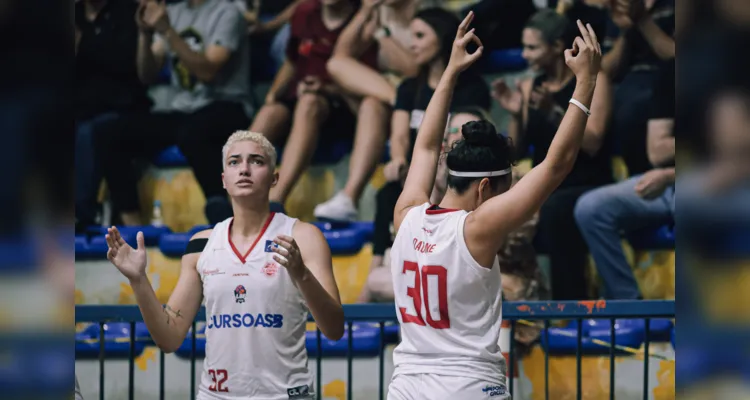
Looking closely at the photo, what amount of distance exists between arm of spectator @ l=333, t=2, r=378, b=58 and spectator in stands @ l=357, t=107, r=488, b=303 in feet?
3.87

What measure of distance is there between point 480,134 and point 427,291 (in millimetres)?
545

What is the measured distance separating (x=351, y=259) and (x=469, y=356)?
3.80 metres

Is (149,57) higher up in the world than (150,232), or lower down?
higher up

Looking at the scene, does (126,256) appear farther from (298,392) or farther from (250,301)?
(298,392)

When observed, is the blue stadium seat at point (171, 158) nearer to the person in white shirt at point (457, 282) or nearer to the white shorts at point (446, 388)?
the person in white shirt at point (457, 282)

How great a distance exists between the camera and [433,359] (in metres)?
2.86

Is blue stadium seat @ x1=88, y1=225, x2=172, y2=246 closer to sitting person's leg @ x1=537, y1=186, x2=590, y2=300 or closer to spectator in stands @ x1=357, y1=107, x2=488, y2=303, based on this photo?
spectator in stands @ x1=357, y1=107, x2=488, y2=303

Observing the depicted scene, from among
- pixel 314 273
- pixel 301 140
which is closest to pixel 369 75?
pixel 301 140

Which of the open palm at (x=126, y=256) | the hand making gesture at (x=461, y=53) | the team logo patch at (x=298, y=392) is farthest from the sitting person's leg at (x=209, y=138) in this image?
the hand making gesture at (x=461, y=53)

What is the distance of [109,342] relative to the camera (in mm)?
6555

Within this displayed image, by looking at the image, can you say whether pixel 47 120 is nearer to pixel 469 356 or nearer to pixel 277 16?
pixel 469 356

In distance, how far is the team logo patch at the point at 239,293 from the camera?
3.45m

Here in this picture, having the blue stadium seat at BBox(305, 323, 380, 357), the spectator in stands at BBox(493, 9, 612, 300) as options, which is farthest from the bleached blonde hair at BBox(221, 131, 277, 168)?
the spectator in stands at BBox(493, 9, 612, 300)

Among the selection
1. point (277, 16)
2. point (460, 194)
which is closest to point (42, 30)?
point (460, 194)
